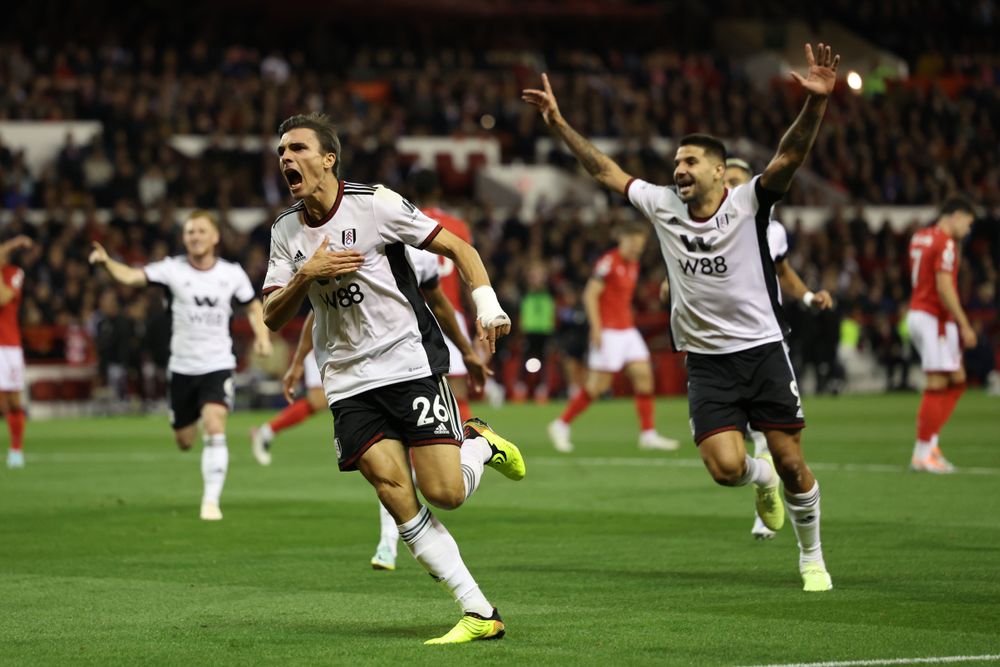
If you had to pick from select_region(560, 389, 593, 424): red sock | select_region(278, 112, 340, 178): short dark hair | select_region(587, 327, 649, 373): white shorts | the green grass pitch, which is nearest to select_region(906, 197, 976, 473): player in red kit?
the green grass pitch

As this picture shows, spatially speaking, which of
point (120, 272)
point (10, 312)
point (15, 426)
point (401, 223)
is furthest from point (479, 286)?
point (10, 312)

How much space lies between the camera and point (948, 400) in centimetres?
1605

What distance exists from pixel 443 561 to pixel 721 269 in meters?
2.63

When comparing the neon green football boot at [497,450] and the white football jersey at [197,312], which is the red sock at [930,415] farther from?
the neon green football boot at [497,450]

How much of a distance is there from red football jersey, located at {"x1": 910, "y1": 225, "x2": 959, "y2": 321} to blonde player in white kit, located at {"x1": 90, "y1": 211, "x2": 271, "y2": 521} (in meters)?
6.67

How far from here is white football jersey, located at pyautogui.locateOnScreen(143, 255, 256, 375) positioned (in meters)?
13.5

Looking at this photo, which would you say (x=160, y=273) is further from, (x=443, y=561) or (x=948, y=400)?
(x=948, y=400)

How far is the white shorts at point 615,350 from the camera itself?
20.4m

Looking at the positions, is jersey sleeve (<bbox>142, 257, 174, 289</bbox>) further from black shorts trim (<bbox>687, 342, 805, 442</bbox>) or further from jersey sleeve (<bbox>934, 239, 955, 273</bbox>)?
jersey sleeve (<bbox>934, 239, 955, 273</bbox>)

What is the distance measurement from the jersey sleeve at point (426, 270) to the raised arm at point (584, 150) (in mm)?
1020

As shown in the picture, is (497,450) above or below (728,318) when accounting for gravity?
below

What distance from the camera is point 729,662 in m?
6.86

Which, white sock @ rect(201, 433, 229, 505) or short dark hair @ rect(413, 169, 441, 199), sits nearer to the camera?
short dark hair @ rect(413, 169, 441, 199)

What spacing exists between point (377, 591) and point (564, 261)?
86.9 ft
